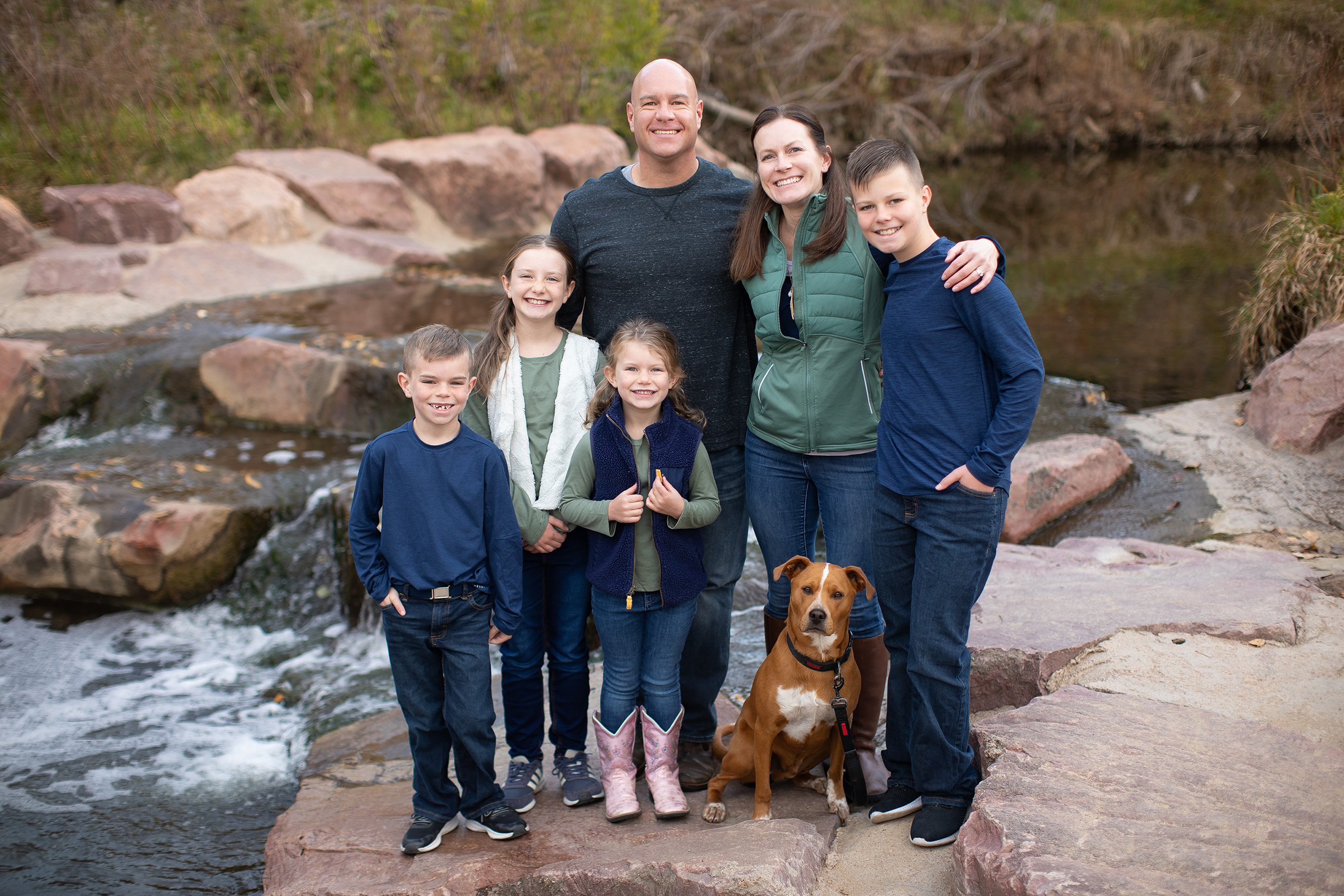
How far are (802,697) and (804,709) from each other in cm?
4

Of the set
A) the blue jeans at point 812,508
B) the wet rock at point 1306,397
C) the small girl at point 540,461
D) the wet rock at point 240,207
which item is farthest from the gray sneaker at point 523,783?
the wet rock at point 240,207

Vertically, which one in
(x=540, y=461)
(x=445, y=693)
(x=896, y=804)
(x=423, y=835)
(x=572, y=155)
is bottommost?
(x=423, y=835)

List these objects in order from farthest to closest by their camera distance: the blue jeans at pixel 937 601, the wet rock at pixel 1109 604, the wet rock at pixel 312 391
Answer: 1. the wet rock at pixel 312 391
2. the wet rock at pixel 1109 604
3. the blue jeans at pixel 937 601

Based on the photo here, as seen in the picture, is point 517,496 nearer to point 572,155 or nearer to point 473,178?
point 473,178

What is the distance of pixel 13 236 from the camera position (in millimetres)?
7352

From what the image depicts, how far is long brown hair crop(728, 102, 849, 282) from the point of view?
2627 mm

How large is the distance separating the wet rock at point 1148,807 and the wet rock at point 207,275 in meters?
7.12

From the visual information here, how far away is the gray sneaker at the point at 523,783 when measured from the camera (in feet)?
9.45

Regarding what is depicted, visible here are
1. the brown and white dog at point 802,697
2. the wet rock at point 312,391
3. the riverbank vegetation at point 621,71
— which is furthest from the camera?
the riverbank vegetation at point 621,71

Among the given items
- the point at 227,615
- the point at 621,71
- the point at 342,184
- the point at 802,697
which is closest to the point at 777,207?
the point at 802,697

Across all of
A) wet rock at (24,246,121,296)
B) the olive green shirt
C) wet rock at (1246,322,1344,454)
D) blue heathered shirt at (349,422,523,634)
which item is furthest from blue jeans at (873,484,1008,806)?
wet rock at (24,246,121,296)

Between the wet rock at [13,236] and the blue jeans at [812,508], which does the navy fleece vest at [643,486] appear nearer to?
the blue jeans at [812,508]

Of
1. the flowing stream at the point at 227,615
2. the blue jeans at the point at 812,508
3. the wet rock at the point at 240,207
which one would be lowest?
the flowing stream at the point at 227,615

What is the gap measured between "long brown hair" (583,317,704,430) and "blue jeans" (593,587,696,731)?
520 mm
